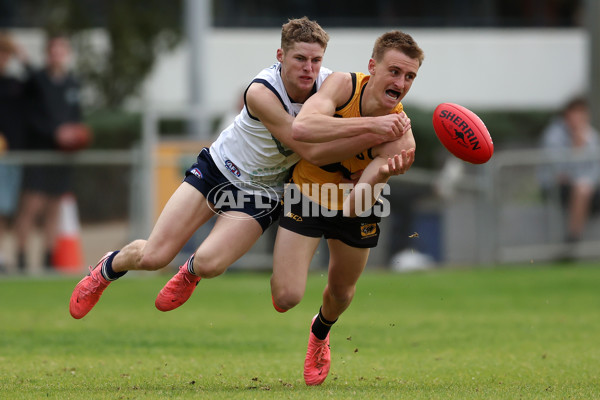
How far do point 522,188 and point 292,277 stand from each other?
317 inches

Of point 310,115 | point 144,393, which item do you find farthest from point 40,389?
point 310,115

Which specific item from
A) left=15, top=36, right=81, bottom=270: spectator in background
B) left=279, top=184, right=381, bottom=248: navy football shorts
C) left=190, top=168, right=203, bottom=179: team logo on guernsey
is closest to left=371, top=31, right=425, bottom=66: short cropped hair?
left=279, top=184, right=381, bottom=248: navy football shorts

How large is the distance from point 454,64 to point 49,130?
13.7 m

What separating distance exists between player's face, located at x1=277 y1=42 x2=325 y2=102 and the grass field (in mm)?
1917

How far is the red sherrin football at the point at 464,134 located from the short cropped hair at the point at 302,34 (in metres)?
0.93

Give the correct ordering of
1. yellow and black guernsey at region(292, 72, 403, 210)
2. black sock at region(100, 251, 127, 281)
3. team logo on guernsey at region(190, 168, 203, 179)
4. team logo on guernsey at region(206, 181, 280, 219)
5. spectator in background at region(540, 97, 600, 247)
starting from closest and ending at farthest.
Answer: yellow and black guernsey at region(292, 72, 403, 210) < team logo on guernsey at region(206, 181, 280, 219) < team logo on guernsey at region(190, 168, 203, 179) < black sock at region(100, 251, 127, 281) < spectator in background at region(540, 97, 600, 247)

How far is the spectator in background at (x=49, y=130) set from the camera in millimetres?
12641

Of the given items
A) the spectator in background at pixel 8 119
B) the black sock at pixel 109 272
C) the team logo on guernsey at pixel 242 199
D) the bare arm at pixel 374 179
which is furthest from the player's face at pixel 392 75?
the spectator in background at pixel 8 119

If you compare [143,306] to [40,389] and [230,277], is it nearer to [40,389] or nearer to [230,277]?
[230,277]

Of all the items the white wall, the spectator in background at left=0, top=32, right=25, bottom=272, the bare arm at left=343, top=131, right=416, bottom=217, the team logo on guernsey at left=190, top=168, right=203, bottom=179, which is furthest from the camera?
the white wall

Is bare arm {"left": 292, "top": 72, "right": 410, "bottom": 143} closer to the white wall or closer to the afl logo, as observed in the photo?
the afl logo

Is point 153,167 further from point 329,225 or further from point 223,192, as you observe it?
point 329,225

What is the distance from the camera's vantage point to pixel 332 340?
9180mm

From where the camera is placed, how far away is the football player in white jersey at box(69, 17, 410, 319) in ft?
21.6
